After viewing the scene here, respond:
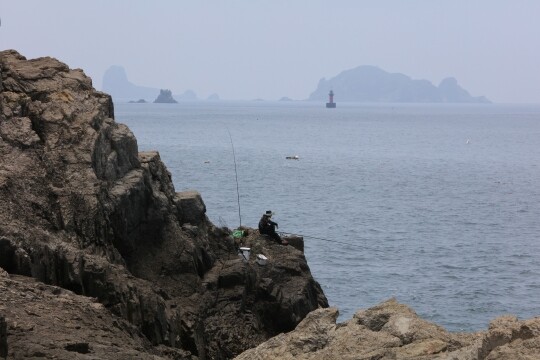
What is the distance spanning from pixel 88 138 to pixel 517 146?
95042 millimetres

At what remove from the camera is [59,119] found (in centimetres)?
1911

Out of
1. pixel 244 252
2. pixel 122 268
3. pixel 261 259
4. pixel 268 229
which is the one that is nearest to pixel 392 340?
pixel 122 268

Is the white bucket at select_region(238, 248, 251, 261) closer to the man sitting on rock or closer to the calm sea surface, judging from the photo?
the man sitting on rock

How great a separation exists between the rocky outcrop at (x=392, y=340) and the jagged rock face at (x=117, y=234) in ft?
12.6

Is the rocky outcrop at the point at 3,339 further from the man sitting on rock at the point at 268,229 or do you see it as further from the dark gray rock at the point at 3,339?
the man sitting on rock at the point at 268,229

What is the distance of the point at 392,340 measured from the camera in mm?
10734

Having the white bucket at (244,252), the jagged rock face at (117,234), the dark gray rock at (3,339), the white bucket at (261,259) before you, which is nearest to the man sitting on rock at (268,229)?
the jagged rock face at (117,234)

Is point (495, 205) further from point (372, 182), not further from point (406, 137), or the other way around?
point (406, 137)

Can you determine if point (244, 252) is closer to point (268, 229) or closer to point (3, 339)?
point (268, 229)

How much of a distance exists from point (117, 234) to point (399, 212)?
32972mm

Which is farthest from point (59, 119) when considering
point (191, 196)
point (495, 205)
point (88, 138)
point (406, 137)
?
point (406, 137)

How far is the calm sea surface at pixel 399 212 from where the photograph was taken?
102ft

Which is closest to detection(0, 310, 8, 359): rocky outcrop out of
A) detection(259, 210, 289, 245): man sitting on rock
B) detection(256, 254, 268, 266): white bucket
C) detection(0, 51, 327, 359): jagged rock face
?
detection(0, 51, 327, 359): jagged rock face

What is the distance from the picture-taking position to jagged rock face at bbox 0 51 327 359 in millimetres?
15547
